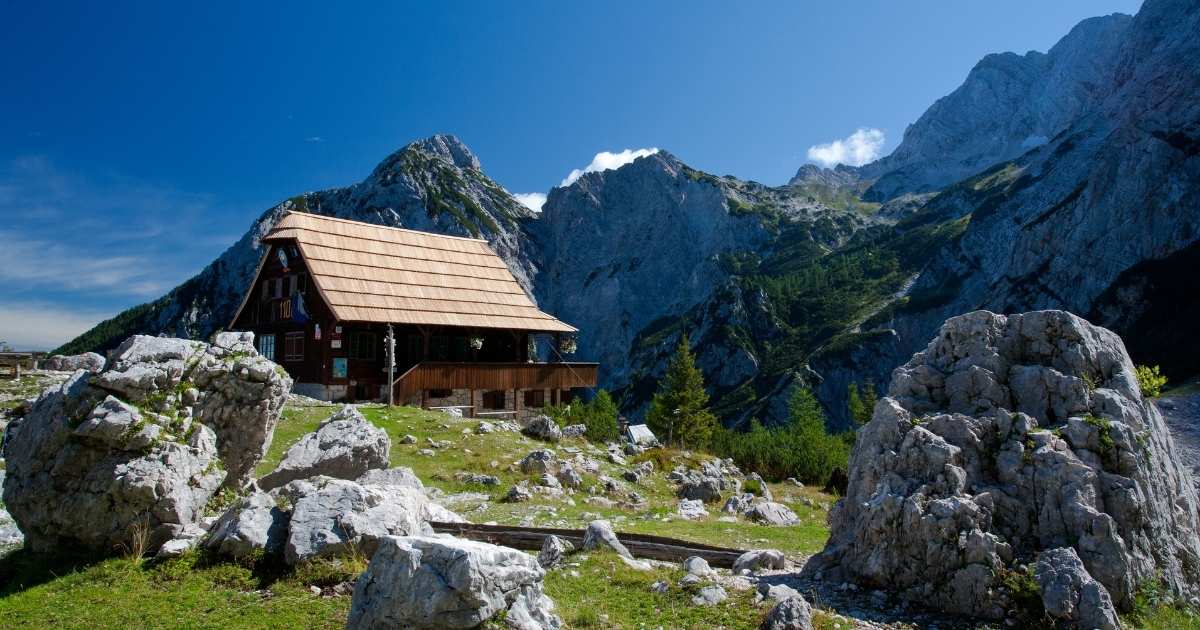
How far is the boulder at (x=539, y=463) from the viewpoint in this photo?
23.3m

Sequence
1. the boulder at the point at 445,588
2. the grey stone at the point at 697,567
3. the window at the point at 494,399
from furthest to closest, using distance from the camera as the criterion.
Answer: the window at the point at 494,399
the grey stone at the point at 697,567
the boulder at the point at 445,588

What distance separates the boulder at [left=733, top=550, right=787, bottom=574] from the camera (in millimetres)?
13031

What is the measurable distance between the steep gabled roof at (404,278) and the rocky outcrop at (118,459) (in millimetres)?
25170

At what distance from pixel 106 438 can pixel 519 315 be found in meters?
34.1

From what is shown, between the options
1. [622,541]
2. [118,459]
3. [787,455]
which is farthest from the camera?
[787,455]

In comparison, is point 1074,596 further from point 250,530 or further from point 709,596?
point 250,530

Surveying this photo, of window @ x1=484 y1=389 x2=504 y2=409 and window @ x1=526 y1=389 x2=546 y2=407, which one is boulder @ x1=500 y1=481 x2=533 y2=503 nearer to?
window @ x1=484 y1=389 x2=504 y2=409

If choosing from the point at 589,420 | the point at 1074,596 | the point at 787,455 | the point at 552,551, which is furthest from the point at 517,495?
the point at 589,420

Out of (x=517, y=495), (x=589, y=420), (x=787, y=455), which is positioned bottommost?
(x=787, y=455)

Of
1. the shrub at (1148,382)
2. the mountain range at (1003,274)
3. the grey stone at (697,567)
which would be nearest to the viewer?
the grey stone at (697,567)

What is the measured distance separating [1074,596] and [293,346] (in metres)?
42.4

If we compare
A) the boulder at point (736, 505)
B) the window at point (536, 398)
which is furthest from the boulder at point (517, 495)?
the window at point (536, 398)

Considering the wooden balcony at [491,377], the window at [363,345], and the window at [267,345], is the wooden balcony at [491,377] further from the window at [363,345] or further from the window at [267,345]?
the window at [267,345]

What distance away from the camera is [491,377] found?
1688 inches
